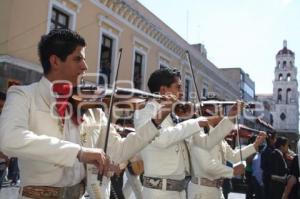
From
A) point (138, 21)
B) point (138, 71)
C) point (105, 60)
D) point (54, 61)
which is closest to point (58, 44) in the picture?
point (54, 61)

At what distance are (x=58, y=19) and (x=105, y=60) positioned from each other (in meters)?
3.40

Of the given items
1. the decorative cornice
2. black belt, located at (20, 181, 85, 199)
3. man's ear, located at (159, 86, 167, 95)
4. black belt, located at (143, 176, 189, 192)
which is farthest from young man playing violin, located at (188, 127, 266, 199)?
the decorative cornice

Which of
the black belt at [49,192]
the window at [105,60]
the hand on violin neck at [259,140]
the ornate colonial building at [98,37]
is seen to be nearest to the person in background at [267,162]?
the hand on violin neck at [259,140]

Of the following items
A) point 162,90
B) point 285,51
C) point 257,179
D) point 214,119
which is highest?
point 285,51

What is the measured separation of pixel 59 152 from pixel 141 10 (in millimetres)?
18009

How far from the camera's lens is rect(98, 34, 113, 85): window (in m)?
16.0

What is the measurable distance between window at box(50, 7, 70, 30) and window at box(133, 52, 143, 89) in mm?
5607

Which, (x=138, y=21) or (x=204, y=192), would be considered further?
(x=138, y=21)

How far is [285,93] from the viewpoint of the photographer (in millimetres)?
82625

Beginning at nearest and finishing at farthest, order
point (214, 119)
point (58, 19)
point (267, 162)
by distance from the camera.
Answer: point (214, 119)
point (267, 162)
point (58, 19)

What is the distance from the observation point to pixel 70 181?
2158mm

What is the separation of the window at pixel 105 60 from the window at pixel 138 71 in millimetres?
2425

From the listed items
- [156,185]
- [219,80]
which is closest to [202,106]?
[156,185]

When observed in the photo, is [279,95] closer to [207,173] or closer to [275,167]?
[275,167]
